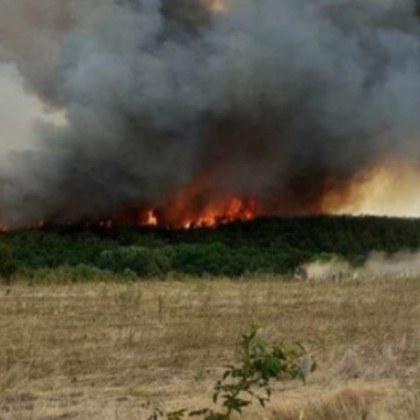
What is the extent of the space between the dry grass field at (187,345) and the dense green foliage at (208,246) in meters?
5.84

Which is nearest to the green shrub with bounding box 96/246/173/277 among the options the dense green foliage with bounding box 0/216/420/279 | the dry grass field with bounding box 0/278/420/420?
the dense green foliage with bounding box 0/216/420/279

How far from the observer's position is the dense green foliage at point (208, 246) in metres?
21.9

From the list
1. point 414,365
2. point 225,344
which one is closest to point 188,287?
point 225,344

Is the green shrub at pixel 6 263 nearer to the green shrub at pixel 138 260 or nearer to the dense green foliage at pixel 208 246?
the dense green foliage at pixel 208 246

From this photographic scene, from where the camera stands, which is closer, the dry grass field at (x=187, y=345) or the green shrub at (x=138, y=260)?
the dry grass field at (x=187, y=345)

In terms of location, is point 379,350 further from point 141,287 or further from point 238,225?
point 238,225

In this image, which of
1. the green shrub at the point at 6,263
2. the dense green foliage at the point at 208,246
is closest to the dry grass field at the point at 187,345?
the green shrub at the point at 6,263

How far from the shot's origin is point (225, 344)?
9695 mm

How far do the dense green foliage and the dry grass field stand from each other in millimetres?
5842

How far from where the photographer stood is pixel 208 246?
24.8 meters

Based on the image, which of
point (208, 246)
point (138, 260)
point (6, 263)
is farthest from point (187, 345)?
point (208, 246)

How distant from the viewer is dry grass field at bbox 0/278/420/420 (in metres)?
6.94

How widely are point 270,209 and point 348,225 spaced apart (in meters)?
2.91

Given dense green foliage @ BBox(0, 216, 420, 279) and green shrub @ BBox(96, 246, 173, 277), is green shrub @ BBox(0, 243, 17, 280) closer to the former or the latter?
dense green foliage @ BBox(0, 216, 420, 279)
